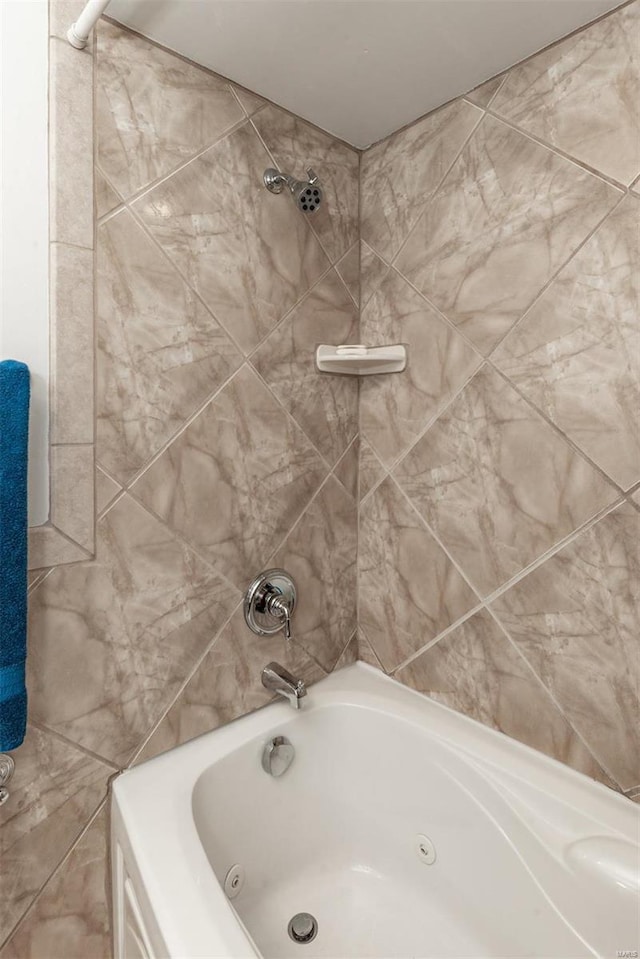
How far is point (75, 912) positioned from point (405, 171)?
1874 mm

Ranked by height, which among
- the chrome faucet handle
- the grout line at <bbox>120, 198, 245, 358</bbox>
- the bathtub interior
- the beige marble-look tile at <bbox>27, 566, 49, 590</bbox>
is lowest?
the bathtub interior

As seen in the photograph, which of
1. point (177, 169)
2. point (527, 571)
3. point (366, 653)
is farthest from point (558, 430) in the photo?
point (177, 169)

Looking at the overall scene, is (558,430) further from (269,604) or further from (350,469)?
(269,604)

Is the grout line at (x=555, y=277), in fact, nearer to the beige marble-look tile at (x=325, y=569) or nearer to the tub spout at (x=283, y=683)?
the beige marble-look tile at (x=325, y=569)

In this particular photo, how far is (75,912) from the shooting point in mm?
1034

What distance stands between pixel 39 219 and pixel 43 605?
707 millimetres

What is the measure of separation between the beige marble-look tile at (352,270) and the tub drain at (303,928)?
1.59 m

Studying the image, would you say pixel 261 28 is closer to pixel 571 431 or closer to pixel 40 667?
pixel 571 431

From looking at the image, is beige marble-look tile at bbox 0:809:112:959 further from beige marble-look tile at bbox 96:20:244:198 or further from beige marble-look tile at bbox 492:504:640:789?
beige marble-look tile at bbox 96:20:244:198

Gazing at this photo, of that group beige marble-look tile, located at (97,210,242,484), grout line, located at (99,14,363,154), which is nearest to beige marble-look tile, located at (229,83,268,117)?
grout line, located at (99,14,363,154)

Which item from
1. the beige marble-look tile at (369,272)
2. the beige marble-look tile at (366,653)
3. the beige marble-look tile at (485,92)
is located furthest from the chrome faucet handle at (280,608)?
the beige marble-look tile at (485,92)

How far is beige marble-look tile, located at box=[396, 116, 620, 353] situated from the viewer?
1069 millimetres

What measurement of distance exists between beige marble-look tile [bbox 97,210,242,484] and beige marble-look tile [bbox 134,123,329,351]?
53 millimetres

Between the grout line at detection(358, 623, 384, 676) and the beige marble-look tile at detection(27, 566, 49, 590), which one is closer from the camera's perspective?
the beige marble-look tile at detection(27, 566, 49, 590)
